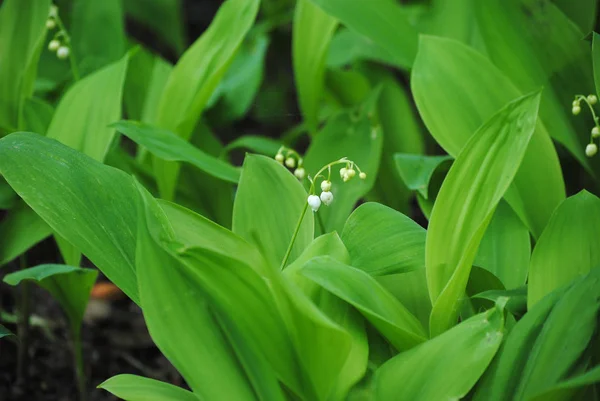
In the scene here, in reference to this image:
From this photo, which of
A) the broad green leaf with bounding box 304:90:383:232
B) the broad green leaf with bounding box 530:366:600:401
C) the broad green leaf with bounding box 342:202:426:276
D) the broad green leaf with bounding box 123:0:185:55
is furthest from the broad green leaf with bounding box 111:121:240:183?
the broad green leaf with bounding box 123:0:185:55

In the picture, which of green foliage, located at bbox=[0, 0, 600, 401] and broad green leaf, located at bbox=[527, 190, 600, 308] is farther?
broad green leaf, located at bbox=[527, 190, 600, 308]

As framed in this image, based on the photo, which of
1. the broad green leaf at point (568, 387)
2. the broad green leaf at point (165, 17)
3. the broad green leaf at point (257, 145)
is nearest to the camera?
the broad green leaf at point (568, 387)

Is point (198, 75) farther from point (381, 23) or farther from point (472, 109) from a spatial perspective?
point (472, 109)

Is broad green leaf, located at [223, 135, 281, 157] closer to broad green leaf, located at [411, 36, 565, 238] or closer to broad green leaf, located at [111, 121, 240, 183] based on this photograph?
broad green leaf, located at [111, 121, 240, 183]

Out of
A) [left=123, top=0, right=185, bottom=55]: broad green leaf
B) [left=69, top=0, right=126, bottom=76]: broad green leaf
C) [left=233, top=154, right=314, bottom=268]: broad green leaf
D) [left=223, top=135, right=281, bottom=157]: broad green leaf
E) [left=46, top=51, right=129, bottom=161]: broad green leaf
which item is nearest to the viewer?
[left=233, top=154, right=314, bottom=268]: broad green leaf

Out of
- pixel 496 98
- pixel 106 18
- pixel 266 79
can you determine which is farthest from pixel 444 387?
pixel 266 79

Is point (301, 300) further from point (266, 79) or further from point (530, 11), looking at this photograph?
point (266, 79)

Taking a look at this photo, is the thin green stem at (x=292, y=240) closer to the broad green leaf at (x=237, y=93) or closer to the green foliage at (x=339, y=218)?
the green foliage at (x=339, y=218)

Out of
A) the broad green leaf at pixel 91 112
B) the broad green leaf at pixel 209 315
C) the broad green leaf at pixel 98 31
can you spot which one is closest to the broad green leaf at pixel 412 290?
the broad green leaf at pixel 209 315
